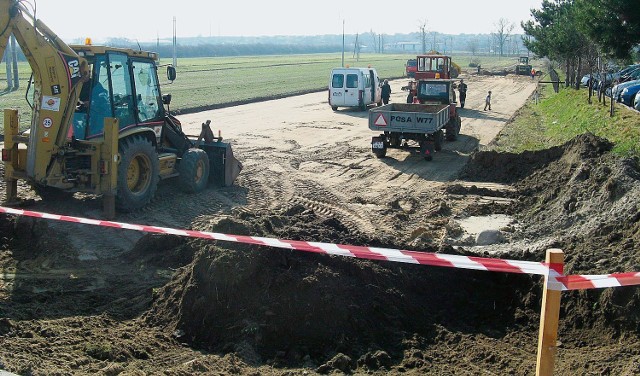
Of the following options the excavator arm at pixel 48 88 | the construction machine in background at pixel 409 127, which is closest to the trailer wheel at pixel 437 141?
the construction machine in background at pixel 409 127

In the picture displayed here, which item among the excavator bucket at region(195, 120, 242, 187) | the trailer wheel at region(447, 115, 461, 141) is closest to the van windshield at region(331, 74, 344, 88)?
the trailer wheel at region(447, 115, 461, 141)

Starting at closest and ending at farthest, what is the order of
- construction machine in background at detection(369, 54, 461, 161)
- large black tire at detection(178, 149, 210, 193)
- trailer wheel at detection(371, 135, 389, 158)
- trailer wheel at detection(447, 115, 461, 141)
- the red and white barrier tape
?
1. the red and white barrier tape
2. large black tire at detection(178, 149, 210, 193)
3. construction machine in background at detection(369, 54, 461, 161)
4. trailer wheel at detection(371, 135, 389, 158)
5. trailer wheel at detection(447, 115, 461, 141)

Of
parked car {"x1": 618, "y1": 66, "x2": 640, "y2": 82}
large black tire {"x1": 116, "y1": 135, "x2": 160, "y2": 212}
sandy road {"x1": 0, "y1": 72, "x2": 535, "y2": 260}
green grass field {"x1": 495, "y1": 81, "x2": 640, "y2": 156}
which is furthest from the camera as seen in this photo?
parked car {"x1": 618, "y1": 66, "x2": 640, "y2": 82}

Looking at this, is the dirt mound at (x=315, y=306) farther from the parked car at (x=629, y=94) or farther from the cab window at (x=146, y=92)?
the parked car at (x=629, y=94)

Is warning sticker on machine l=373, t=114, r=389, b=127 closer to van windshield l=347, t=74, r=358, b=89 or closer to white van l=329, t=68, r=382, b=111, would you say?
white van l=329, t=68, r=382, b=111

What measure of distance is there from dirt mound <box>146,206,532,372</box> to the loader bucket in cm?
706

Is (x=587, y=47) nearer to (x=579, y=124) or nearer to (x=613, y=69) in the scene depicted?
(x=613, y=69)

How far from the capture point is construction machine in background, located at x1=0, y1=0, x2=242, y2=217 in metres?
10.7

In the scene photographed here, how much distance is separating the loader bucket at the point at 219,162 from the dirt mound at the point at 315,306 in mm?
7058

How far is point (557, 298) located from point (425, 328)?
2.17 m

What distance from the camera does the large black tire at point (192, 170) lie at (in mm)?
13695

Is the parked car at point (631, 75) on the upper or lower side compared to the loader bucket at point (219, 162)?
upper

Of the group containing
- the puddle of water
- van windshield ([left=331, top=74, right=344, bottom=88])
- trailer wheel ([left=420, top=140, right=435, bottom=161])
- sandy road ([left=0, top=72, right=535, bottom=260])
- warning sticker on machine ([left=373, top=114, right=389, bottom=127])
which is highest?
van windshield ([left=331, top=74, right=344, bottom=88])

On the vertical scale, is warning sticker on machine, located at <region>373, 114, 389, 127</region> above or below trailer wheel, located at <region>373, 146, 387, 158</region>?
above
